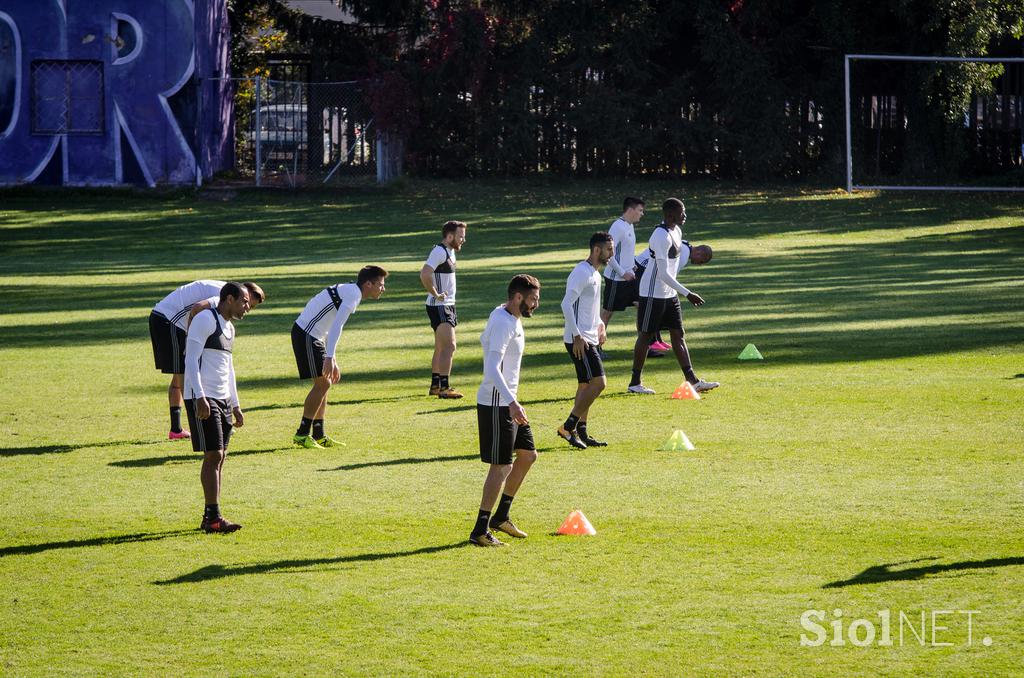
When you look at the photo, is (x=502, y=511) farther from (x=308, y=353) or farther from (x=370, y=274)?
(x=308, y=353)

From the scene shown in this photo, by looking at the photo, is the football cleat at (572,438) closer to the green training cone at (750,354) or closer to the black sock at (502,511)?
the black sock at (502,511)

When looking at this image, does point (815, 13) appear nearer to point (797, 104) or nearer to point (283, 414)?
point (797, 104)

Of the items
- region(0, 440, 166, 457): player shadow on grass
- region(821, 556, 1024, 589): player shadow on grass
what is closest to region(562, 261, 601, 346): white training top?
region(0, 440, 166, 457): player shadow on grass

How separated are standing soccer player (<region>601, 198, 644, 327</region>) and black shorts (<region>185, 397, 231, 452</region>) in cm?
625

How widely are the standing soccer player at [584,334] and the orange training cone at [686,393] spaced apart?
207cm

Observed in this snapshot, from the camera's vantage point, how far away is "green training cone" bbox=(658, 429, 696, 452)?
11633mm

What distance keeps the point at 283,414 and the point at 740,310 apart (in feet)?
29.4

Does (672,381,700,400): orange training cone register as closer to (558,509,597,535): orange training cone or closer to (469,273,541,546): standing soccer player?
(558,509,597,535): orange training cone

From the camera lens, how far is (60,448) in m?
11.9

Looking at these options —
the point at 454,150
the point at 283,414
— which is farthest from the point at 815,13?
the point at 283,414

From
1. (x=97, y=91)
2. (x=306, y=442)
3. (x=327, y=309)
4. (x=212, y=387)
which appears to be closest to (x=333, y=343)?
(x=327, y=309)

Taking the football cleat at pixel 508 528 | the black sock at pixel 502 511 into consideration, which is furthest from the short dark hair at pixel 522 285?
the football cleat at pixel 508 528

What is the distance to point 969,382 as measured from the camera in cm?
1444

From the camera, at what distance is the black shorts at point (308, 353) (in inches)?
473
